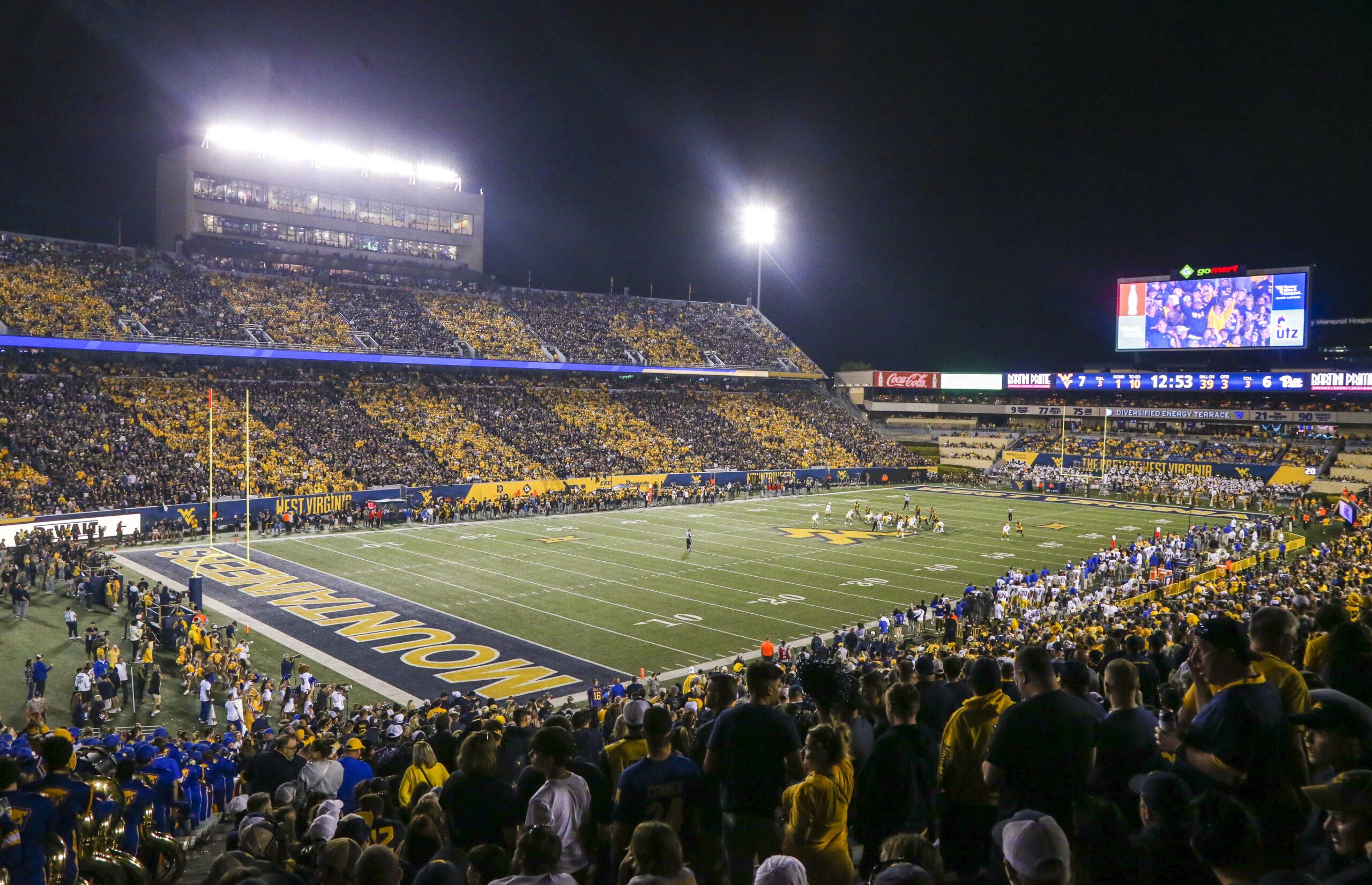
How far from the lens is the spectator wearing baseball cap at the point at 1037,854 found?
255 cm

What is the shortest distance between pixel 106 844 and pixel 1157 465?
64.2 meters

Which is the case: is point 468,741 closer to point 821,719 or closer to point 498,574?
point 821,719

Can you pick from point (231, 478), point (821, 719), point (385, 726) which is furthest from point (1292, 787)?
point (231, 478)

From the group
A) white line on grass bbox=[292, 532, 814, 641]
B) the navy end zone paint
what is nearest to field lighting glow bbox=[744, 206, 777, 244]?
white line on grass bbox=[292, 532, 814, 641]

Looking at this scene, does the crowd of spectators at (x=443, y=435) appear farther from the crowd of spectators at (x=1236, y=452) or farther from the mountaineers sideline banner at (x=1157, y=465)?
the crowd of spectators at (x=1236, y=452)

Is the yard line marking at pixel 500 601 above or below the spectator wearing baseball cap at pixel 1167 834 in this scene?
below

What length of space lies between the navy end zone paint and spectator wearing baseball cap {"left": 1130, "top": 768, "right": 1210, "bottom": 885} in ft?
48.1

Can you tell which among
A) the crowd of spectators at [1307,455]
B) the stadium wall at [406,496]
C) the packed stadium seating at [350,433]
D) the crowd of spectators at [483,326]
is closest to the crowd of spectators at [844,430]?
the packed stadium seating at [350,433]

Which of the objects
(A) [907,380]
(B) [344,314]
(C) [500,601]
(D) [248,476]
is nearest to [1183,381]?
(A) [907,380]

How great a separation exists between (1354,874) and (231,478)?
40.0m

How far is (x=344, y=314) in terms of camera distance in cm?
5216

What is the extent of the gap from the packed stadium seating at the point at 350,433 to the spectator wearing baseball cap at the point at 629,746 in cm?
3301

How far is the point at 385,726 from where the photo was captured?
→ 11859 mm

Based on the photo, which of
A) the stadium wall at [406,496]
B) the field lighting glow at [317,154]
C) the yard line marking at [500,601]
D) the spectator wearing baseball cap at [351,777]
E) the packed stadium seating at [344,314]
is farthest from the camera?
the field lighting glow at [317,154]
